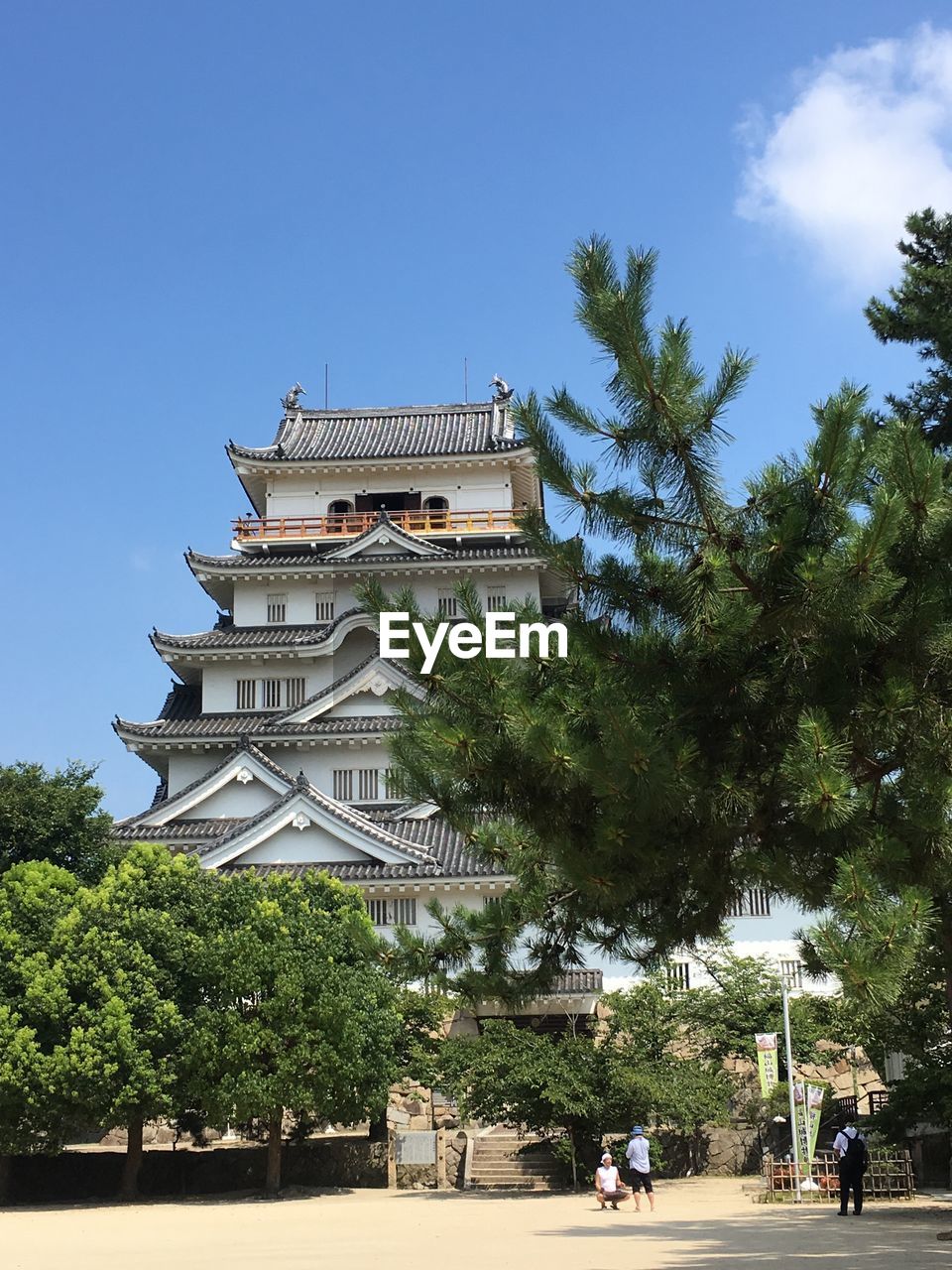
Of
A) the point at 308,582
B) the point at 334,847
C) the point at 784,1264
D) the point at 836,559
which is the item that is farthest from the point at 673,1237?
the point at 308,582

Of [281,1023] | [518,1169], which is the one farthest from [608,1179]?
[281,1023]

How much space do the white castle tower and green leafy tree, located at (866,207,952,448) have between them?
1465 cm

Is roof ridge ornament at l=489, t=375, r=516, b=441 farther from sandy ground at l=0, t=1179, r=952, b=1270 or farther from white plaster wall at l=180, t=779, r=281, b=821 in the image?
sandy ground at l=0, t=1179, r=952, b=1270

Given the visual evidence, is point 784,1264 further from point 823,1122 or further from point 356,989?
point 823,1122

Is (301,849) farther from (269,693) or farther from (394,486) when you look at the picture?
(394,486)

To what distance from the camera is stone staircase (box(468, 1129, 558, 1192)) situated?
23.5 metres

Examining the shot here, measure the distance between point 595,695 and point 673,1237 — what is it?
31.1ft

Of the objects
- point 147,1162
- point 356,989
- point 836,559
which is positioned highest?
point 836,559

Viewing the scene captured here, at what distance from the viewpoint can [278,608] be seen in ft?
125

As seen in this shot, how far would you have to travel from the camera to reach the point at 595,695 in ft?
27.9

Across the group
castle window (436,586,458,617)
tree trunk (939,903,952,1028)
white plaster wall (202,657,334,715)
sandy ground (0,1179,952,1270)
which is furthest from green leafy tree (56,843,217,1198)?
tree trunk (939,903,952,1028)

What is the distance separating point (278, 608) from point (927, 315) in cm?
2302

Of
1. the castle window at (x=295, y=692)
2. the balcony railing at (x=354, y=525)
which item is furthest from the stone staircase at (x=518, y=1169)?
the balcony railing at (x=354, y=525)

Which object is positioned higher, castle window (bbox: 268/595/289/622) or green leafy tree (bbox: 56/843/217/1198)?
castle window (bbox: 268/595/289/622)
